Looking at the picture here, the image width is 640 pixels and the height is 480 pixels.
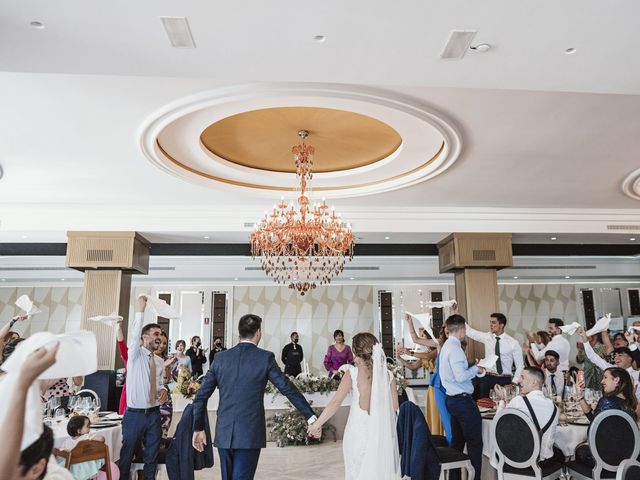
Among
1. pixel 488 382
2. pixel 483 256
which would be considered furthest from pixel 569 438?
pixel 483 256

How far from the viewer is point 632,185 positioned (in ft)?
25.1

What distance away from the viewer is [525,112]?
17.2 ft

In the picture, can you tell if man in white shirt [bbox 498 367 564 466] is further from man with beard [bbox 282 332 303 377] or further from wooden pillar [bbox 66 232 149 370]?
man with beard [bbox 282 332 303 377]

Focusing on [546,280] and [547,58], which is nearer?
[547,58]

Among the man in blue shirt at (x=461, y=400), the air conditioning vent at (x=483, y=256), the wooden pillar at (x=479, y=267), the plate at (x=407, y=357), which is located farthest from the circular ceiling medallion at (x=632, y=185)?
the plate at (x=407, y=357)

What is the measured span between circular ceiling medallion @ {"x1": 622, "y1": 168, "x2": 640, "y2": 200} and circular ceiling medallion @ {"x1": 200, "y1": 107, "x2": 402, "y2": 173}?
3419 mm

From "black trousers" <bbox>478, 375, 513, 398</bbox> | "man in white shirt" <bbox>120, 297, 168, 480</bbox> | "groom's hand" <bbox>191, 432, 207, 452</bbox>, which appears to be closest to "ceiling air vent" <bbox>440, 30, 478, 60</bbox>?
"groom's hand" <bbox>191, 432, 207, 452</bbox>

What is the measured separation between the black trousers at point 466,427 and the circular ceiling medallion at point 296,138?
3.13 meters

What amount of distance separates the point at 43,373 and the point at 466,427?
180 inches

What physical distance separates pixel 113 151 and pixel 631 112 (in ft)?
18.7

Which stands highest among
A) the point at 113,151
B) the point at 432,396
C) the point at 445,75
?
the point at 113,151

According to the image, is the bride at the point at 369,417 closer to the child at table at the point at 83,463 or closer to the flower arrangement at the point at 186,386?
the child at table at the point at 83,463

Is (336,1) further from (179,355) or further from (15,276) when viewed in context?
(15,276)

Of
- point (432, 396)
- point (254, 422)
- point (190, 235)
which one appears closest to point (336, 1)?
point (254, 422)
